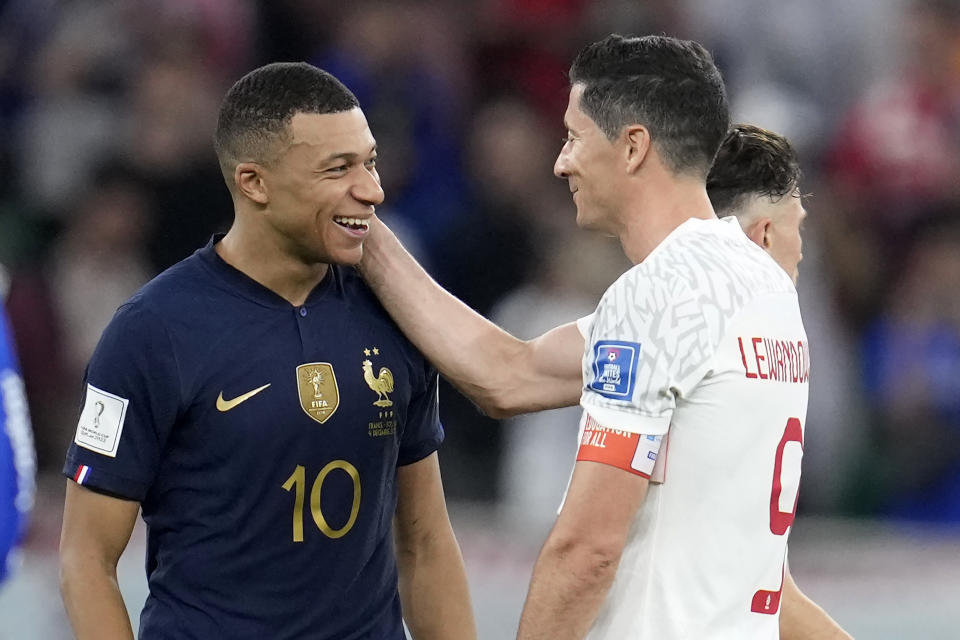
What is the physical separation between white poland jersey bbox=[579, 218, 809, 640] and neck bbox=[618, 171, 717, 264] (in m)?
0.10

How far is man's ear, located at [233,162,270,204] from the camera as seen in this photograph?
339 centimetres

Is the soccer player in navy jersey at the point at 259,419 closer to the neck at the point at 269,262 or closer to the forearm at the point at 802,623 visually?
the neck at the point at 269,262

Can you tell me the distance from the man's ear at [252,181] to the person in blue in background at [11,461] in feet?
3.13

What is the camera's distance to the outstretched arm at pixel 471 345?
3.61 metres

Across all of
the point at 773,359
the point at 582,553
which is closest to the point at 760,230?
the point at 773,359

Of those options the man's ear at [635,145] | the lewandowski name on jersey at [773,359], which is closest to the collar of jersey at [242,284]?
the man's ear at [635,145]

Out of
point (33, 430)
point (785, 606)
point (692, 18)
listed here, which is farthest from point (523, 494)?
point (785, 606)

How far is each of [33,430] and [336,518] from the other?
4.96m

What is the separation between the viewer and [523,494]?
7.77m

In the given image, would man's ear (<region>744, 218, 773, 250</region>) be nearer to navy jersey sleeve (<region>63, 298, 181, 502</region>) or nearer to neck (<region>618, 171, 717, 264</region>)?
neck (<region>618, 171, 717, 264</region>)

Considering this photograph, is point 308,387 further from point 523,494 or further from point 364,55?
point 364,55

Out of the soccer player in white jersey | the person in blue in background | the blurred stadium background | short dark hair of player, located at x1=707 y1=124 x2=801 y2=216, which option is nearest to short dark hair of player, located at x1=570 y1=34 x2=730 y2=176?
the soccer player in white jersey

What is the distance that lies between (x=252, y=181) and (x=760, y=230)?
1214mm

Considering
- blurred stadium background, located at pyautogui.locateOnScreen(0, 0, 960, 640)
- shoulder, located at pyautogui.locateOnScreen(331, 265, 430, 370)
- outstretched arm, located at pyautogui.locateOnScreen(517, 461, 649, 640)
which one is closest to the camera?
outstretched arm, located at pyautogui.locateOnScreen(517, 461, 649, 640)
